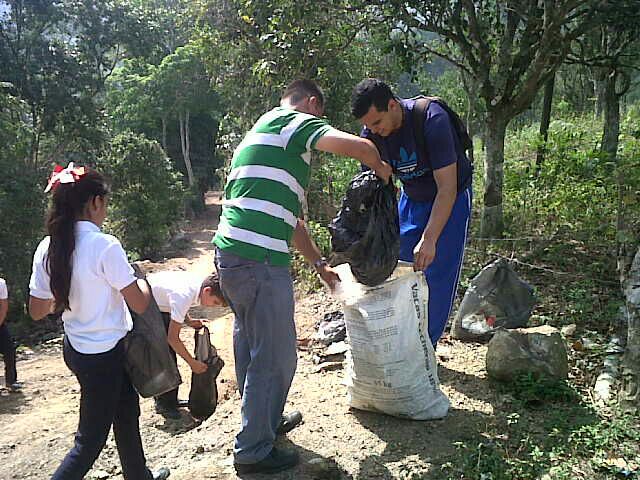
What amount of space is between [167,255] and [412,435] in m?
13.9

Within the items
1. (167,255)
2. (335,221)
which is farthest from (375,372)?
(167,255)

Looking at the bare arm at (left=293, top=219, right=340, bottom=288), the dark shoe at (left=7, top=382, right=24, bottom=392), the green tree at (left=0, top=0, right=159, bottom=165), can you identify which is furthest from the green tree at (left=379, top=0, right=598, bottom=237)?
the green tree at (left=0, top=0, right=159, bottom=165)

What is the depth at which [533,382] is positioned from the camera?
→ 3.20m

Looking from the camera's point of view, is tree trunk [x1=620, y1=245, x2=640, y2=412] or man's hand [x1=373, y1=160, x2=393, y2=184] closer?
man's hand [x1=373, y1=160, x2=393, y2=184]

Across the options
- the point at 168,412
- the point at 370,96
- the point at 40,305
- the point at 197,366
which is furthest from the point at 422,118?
the point at 168,412

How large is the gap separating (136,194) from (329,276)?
13.0 m

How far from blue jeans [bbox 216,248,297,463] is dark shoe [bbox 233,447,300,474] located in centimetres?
3

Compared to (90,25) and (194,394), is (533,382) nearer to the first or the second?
(194,394)

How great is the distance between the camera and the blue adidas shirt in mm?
2840

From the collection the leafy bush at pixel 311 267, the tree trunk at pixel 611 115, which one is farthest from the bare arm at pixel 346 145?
the tree trunk at pixel 611 115

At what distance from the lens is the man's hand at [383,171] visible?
254cm

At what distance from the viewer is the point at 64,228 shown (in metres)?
2.31

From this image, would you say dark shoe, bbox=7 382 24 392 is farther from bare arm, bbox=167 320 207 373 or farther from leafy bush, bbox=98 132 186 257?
leafy bush, bbox=98 132 186 257

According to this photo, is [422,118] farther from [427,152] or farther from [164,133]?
[164,133]
